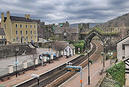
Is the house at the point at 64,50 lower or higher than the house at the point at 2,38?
lower

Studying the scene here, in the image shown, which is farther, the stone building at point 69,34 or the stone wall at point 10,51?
the stone building at point 69,34

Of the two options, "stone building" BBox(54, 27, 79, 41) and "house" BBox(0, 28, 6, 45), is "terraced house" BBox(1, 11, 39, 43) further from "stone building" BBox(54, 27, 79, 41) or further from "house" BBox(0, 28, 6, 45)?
"stone building" BBox(54, 27, 79, 41)

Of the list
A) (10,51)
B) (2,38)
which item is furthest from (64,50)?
(2,38)

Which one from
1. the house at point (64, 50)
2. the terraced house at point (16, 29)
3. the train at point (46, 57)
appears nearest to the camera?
the train at point (46, 57)

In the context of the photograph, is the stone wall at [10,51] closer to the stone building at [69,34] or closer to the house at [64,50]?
the house at [64,50]

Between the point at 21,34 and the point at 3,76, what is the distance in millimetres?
37300

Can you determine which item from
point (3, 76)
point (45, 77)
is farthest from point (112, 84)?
point (3, 76)

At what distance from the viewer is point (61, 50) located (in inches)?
1917

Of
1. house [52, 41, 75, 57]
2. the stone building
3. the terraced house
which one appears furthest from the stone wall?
the stone building

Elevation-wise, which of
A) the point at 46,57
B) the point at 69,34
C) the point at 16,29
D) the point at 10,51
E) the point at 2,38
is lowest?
the point at 46,57

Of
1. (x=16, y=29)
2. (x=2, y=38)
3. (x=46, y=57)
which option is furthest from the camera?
(x=16, y=29)

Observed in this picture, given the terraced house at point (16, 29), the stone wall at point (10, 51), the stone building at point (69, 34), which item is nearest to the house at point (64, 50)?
the stone wall at point (10, 51)

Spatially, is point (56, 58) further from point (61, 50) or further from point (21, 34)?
point (21, 34)

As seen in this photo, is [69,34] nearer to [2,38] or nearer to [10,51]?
[2,38]
